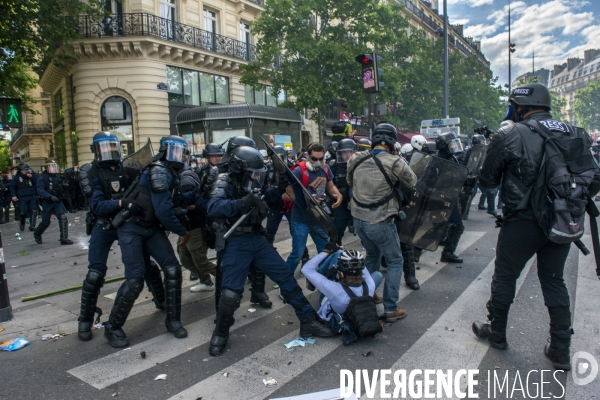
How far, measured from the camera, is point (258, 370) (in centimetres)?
326

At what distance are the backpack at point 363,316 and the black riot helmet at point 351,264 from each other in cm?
19

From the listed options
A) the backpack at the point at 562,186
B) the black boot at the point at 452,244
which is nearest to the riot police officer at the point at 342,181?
the black boot at the point at 452,244

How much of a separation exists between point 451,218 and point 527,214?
3.07 meters

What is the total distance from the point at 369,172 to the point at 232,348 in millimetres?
1996

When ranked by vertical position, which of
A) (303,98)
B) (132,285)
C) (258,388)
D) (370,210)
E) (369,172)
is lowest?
(258,388)

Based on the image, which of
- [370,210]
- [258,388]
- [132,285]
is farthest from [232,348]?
[370,210]

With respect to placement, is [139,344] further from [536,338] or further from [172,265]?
[536,338]

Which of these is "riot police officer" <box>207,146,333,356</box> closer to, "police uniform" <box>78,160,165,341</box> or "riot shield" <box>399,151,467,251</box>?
"police uniform" <box>78,160,165,341</box>

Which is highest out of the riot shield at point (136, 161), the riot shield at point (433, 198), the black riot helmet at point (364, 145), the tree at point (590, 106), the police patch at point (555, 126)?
the tree at point (590, 106)

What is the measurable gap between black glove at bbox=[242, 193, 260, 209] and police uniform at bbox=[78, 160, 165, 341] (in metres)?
1.25

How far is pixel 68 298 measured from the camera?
17.1ft

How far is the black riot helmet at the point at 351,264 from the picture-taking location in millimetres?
3769

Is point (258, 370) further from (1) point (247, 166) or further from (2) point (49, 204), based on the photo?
(2) point (49, 204)

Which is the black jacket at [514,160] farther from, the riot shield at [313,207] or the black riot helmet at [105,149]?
the black riot helmet at [105,149]
